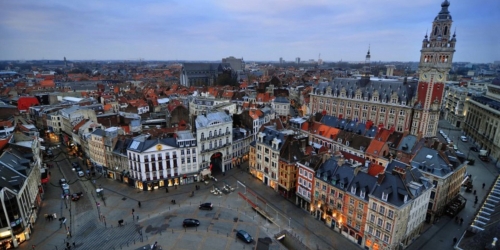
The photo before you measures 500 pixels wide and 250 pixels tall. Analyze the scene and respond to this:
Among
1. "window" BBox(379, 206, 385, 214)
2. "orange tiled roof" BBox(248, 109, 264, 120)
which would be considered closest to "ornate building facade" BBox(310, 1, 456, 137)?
"orange tiled roof" BBox(248, 109, 264, 120)

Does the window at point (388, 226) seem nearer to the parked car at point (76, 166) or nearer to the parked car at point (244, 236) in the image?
the parked car at point (244, 236)

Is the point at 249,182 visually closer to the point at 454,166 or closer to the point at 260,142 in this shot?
the point at 260,142

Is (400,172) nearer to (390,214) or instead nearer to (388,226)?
(390,214)

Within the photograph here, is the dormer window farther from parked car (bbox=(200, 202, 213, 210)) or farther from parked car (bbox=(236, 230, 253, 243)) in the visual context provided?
parked car (bbox=(200, 202, 213, 210))

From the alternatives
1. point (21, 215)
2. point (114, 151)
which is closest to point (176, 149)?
point (114, 151)

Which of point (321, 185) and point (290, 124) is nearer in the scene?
point (321, 185)
